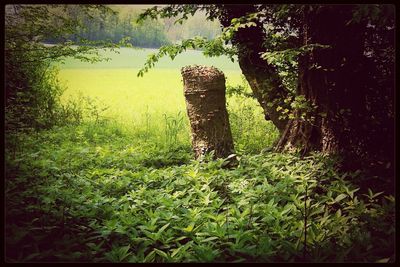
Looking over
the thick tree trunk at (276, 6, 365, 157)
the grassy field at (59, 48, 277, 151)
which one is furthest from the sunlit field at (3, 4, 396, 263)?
the grassy field at (59, 48, 277, 151)

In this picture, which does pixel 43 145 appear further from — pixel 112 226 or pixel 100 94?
pixel 100 94

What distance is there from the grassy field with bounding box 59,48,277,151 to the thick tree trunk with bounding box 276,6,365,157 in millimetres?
1387

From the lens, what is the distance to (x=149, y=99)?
11242 millimetres

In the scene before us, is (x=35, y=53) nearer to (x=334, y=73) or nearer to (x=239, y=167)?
(x=239, y=167)

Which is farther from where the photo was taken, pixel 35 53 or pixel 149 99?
pixel 149 99

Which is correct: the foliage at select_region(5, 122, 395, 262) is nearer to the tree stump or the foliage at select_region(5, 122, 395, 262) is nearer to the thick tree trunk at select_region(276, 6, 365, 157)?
the thick tree trunk at select_region(276, 6, 365, 157)

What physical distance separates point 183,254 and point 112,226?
700 millimetres

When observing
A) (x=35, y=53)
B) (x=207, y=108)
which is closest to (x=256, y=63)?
(x=207, y=108)

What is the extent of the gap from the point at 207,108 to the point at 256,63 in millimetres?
1277

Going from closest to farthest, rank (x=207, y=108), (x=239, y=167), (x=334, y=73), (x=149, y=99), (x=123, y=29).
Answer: (x=334, y=73) < (x=239, y=167) < (x=207, y=108) < (x=123, y=29) < (x=149, y=99)

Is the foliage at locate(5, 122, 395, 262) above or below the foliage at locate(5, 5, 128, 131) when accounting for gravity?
below

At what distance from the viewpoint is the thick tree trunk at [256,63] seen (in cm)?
511

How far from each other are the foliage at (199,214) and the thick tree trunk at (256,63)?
44.0 inches

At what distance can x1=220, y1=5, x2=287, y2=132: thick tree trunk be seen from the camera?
16.8 ft
